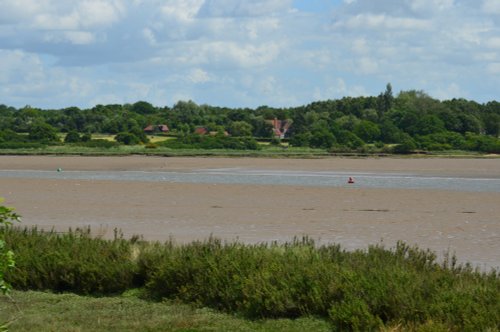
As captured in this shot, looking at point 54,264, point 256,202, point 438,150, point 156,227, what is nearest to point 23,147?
point 438,150

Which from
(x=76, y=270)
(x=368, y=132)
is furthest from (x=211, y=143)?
(x=76, y=270)

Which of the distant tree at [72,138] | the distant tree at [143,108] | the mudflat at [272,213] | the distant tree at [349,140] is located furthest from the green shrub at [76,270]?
the distant tree at [143,108]

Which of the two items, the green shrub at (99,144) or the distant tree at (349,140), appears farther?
the distant tree at (349,140)

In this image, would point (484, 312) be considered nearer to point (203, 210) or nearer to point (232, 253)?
point (232, 253)

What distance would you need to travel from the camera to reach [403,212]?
23.9m

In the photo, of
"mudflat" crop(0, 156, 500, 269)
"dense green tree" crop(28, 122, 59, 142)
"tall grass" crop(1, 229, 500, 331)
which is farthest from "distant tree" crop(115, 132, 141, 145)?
"tall grass" crop(1, 229, 500, 331)

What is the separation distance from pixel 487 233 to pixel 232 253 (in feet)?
32.5

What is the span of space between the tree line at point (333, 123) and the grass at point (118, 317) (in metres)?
76.8

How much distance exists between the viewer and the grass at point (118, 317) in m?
8.58

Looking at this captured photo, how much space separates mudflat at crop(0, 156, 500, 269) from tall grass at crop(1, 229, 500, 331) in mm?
3809

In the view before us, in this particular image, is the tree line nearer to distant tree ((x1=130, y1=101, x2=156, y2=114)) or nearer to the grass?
distant tree ((x1=130, y1=101, x2=156, y2=114))

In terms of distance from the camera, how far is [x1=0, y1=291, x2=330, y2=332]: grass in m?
8.58

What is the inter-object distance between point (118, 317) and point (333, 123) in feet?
341

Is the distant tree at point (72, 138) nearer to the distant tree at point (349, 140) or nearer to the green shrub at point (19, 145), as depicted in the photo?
the green shrub at point (19, 145)
